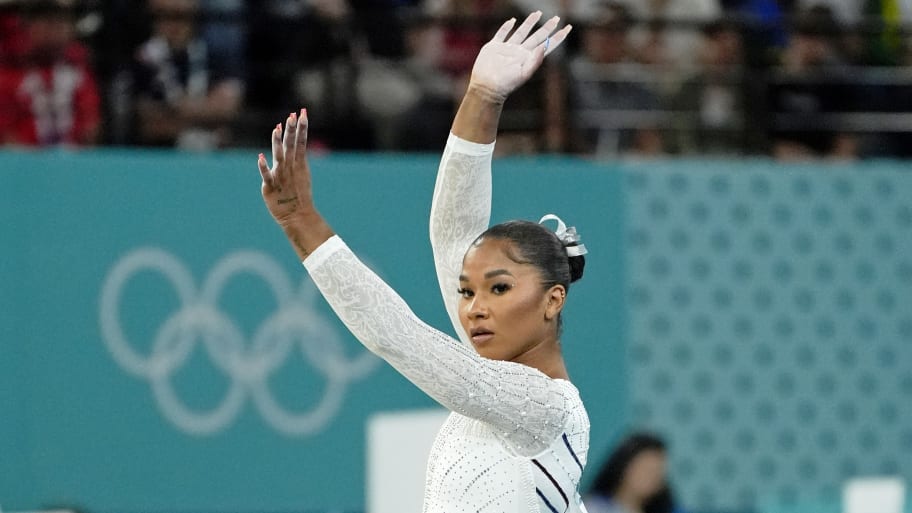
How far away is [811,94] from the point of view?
7805 millimetres

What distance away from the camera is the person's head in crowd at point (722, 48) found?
7.55m

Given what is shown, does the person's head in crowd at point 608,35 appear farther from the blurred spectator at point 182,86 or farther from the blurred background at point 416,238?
the blurred spectator at point 182,86

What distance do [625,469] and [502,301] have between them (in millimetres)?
3561

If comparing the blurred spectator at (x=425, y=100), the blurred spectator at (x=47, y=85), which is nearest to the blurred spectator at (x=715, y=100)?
the blurred spectator at (x=425, y=100)

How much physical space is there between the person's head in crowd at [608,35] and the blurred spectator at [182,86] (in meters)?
1.74

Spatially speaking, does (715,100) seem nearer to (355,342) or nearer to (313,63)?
(313,63)

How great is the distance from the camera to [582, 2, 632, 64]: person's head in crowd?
7242mm

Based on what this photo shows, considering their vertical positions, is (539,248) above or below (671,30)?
above

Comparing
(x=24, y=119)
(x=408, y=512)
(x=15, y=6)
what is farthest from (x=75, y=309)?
(x=408, y=512)

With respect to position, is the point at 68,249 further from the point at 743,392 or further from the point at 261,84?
the point at 743,392

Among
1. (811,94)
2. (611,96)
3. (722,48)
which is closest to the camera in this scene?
(611,96)

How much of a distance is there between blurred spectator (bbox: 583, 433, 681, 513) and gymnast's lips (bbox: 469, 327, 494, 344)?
341cm

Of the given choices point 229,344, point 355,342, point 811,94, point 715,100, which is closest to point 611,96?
point 715,100

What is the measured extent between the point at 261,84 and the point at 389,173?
2.42 feet
